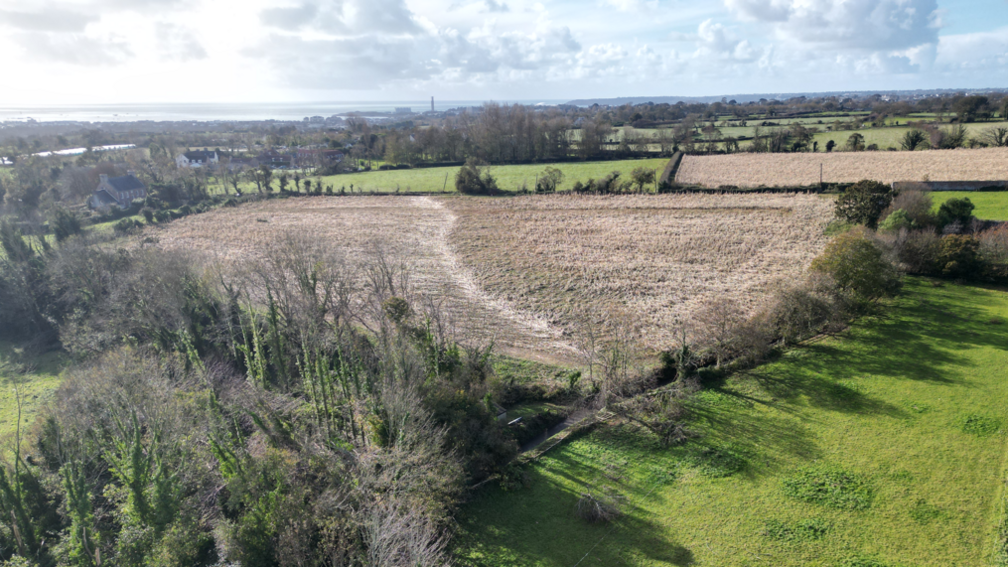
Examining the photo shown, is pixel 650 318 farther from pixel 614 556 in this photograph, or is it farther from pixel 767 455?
pixel 614 556

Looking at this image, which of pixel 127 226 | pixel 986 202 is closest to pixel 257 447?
pixel 127 226

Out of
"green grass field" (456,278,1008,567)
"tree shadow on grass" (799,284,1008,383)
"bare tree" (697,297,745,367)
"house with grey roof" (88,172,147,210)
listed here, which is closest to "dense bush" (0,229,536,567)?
"green grass field" (456,278,1008,567)

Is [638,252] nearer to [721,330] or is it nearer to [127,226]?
[721,330]

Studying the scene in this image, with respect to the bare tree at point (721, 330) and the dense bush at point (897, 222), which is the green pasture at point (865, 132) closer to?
the dense bush at point (897, 222)

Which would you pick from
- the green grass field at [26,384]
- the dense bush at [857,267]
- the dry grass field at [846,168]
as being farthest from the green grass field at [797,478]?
the dry grass field at [846,168]

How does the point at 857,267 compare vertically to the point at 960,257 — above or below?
above

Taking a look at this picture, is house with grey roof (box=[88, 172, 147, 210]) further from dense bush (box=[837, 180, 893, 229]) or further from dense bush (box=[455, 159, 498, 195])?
dense bush (box=[837, 180, 893, 229])
